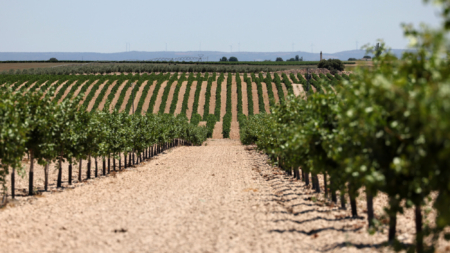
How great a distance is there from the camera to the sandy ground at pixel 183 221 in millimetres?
10289

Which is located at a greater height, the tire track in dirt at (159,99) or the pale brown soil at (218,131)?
the tire track in dirt at (159,99)

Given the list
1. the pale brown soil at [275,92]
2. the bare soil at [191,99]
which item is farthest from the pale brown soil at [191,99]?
the pale brown soil at [275,92]

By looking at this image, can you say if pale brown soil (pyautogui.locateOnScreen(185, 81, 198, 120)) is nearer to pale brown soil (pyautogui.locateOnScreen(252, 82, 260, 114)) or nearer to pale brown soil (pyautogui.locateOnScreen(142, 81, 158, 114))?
pale brown soil (pyautogui.locateOnScreen(142, 81, 158, 114))

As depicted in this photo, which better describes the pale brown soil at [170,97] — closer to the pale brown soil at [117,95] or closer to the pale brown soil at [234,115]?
the pale brown soil at [117,95]

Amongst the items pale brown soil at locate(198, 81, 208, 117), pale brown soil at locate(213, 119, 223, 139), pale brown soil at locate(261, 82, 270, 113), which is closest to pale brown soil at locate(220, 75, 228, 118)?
pale brown soil at locate(198, 81, 208, 117)

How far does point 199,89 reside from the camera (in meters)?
94.2

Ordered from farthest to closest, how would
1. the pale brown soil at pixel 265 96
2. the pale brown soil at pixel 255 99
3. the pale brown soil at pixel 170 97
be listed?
the pale brown soil at pixel 255 99 → the pale brown soil at pixel 265 96 → the pale brown soil at pixel 170 97

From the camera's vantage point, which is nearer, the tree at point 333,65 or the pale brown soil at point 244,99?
the pale brown soil at point 244,99

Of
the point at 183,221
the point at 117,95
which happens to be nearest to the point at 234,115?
the point at 117,95

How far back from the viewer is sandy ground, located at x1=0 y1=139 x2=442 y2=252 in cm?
1029

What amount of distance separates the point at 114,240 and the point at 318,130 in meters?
6.16

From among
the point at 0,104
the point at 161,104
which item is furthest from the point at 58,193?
the point at 161,104

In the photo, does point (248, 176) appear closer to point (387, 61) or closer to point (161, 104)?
point (387, 61)

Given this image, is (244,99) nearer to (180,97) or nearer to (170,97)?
(180,97)
